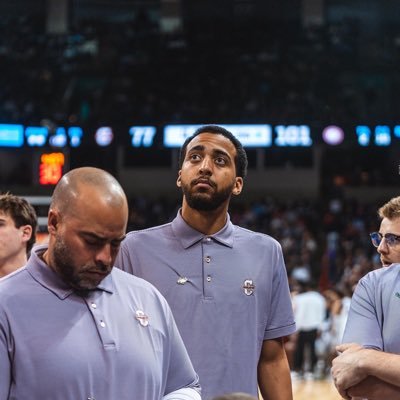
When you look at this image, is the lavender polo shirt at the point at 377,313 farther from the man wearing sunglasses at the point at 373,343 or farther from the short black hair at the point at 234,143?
the short black hair at the point at 234,143

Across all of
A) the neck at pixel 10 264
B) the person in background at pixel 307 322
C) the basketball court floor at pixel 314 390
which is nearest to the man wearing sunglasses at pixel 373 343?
the neck at pixel 10 264

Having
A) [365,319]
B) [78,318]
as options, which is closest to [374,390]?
[365,319]

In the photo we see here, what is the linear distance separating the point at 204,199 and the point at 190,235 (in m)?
0.15

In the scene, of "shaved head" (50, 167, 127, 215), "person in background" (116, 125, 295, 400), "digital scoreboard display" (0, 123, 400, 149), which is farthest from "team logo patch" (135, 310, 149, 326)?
"digital scoreboard display" (0, 123, 400, 149)

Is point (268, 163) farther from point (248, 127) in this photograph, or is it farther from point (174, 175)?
point (248, 127)

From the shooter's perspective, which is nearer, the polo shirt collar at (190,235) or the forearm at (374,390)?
the forearm at (374,390)

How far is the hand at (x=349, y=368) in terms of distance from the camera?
2.75 m

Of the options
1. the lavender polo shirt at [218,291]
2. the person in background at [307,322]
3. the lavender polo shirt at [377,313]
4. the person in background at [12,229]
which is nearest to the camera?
the lavender polo shirt at [377,313]

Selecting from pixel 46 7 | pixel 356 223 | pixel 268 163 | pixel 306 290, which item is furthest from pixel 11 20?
pixel 306 290

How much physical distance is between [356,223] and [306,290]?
7011mm

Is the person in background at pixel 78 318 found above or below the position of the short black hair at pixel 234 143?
below

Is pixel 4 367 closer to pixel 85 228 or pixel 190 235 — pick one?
pixel 85 228

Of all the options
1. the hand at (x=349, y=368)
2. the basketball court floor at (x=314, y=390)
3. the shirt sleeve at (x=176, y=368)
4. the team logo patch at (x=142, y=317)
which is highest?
the team logo patch at (x=142, y=317)

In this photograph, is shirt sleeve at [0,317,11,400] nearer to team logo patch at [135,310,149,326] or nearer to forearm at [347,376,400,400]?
team logo patch at [135,310,149,326]
